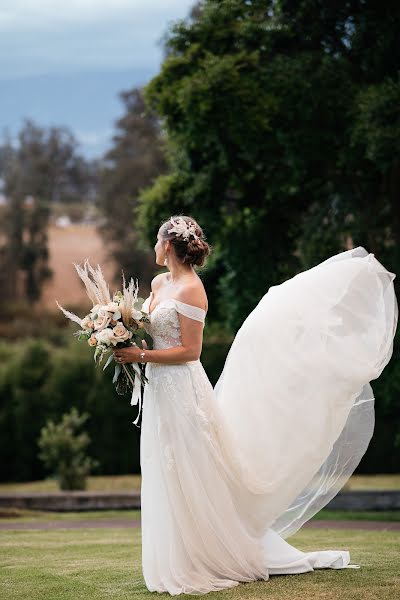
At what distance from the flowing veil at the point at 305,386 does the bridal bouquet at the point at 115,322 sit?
2.18ft

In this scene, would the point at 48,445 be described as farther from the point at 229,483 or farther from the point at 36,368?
the point at 229,483

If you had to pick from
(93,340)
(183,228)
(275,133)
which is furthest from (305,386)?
(275,133)

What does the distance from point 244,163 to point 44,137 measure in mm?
50807

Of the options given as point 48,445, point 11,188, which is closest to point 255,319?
point 48,445

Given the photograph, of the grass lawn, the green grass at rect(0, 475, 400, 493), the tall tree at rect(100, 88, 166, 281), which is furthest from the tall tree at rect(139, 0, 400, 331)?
the tall tree at rect(100, 88, 166, 281)

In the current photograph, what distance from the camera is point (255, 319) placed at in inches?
281

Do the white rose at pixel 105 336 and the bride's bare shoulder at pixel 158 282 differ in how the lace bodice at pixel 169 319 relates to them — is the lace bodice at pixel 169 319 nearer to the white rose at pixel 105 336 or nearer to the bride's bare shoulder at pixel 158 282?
the bride's bare shoulder at pixel 158 282

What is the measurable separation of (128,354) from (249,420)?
3.22 ft

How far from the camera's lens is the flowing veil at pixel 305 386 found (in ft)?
22.5

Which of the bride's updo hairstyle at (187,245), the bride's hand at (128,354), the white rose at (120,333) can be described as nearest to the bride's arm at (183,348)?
the bride's hand at (128,354)

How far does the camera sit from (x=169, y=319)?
22.4ft

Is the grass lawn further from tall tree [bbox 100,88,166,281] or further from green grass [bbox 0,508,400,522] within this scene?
tall tree [bbox 100,88,166,281]

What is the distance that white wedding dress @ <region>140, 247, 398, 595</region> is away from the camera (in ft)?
22.0

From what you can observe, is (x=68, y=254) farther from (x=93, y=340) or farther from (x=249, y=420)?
(x=93, y=340)
